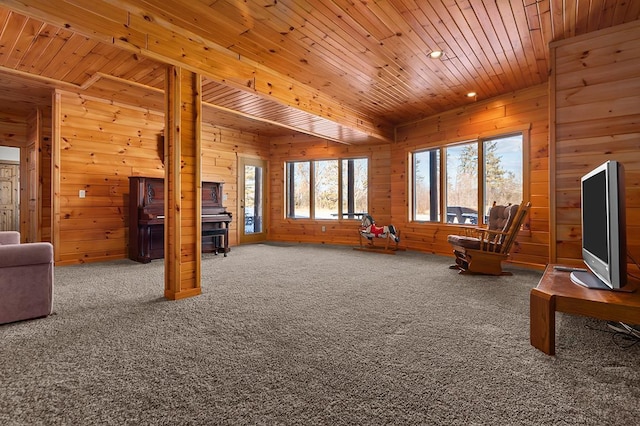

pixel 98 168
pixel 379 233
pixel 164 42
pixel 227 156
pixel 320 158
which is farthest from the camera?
pixel 320 158

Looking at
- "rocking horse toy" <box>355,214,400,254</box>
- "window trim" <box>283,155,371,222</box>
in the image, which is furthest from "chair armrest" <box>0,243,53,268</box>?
"window trim" <box>283,155,371,222</box>

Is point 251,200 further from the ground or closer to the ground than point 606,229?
further from the ground

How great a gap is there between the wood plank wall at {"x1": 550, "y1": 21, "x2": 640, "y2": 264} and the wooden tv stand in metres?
1.28

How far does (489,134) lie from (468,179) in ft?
2.80

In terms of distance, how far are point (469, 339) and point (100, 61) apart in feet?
15.2

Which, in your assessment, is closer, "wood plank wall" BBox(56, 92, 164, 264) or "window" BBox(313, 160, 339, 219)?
"wood plank wall" BBox(56, 92, 164, 264)

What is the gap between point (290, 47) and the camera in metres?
3.49

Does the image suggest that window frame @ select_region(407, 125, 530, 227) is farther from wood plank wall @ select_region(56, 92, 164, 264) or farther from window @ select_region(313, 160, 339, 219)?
wood plank wall @ select_region(56, 92, 164, 264)

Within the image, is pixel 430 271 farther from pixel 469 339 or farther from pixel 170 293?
pixel 170 293

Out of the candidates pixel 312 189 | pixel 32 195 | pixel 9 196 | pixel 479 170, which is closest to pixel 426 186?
pixel 479 170

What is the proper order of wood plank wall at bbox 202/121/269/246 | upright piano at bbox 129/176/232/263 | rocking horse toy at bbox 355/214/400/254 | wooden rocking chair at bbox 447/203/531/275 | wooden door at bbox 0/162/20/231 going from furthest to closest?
wooden door at bbox 0/162/20/231, wood plank wall at bbox 202/121/269/246, rocking horse toy at bbox 355/214/400/254, upright piano at bbox 129/176/232/263, wooden rocking chair at bbox 447/203/531/275

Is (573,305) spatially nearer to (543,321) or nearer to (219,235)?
(543,321)

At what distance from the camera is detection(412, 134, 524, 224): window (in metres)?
5.12

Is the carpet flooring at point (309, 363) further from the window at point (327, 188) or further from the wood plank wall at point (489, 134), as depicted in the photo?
the window at point (327, 188)
